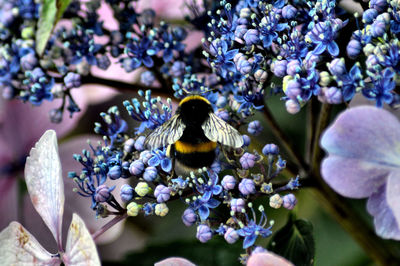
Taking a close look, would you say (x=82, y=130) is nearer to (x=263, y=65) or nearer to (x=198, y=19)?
(x=198, y=19)

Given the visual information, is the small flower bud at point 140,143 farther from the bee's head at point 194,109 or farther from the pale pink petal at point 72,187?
the pale pink petal at point 72,187

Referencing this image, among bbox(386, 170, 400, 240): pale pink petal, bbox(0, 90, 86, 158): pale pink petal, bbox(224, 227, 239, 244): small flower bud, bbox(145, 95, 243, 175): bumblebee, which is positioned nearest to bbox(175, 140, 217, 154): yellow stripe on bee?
bbox(145, 95, 243, 175): bumblebee

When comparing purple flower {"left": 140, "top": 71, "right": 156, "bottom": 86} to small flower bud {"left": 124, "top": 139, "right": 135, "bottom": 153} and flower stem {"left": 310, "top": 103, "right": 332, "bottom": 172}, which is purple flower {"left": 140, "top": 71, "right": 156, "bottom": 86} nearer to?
small flower bud {"left": 124, "top": 139, "right": 135, "bottom": 153}

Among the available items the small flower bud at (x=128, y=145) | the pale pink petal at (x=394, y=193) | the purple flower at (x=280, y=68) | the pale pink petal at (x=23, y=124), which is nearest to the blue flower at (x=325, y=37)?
the purple flower at (x=280, y=68)

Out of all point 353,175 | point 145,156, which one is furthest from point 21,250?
point 353,175

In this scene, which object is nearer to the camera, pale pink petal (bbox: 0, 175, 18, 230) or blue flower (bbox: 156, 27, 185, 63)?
blue flower (bbox: 156, 27, 185, 63)

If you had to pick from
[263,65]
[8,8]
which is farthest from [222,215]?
[8,8]
